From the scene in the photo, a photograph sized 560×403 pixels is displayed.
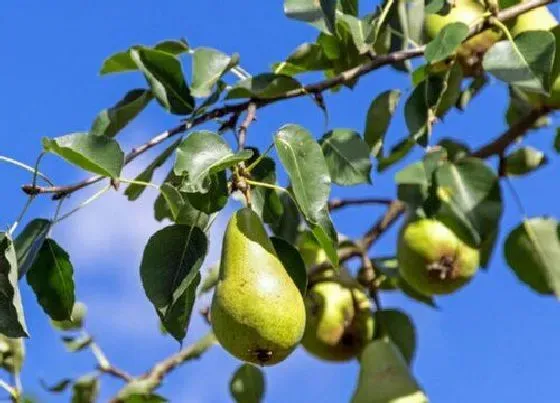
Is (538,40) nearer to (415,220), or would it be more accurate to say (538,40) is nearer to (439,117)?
(439,117)

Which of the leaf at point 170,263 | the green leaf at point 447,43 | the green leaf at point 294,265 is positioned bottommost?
the green leaf at point 294,265

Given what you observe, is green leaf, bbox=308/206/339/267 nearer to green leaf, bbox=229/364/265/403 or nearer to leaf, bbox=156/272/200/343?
leaf, bbox=156/272/200/343

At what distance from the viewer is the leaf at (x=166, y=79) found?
4.68ft

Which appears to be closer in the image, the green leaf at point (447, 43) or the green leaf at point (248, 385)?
the green leaf at point (447, 43)

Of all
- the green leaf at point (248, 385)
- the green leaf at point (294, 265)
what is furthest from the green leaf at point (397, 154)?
the green leaf at point (294, 265)

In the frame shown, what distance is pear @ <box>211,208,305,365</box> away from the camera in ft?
3.65

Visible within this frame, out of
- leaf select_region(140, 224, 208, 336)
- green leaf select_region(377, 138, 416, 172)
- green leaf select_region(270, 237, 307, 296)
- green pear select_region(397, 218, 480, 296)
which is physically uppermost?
leaf select_region(140, 224, 208, 336)

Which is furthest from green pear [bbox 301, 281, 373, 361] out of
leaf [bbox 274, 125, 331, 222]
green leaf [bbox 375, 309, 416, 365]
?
leaf [bbox 274, 125, 331, 222]

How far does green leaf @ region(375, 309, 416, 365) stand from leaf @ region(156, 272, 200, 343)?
2.84 feet

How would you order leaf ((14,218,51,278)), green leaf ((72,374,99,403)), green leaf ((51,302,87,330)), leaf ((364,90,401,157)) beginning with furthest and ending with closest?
green leaf ((51,302,87,330)) → green leaf ((72,374,99,403)) → leaf ((364,90,401,157)) → leaf ((14,218,51,278))

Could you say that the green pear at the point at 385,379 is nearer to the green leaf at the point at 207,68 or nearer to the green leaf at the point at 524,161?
the green leaf at the point at 524,161

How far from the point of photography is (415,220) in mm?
1894

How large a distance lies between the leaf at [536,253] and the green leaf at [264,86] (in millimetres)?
595

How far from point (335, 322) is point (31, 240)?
792 millimetres
